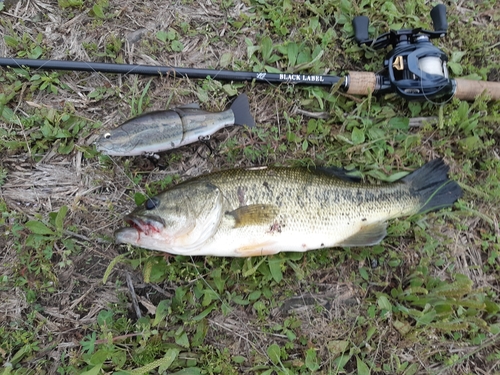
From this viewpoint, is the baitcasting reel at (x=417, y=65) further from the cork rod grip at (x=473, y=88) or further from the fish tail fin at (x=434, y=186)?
the fish tail fin at (x=434, y=186)

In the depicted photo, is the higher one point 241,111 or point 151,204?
point 241,111

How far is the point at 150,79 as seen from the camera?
11.3 feet

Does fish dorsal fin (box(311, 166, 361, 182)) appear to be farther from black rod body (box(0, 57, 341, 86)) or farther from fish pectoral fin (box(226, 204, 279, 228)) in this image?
black rod body (box(0, 57, 341, 86))

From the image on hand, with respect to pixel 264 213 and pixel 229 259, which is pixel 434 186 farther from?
pixel 229 259

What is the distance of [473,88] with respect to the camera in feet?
11.1

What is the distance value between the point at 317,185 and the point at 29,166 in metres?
2.67

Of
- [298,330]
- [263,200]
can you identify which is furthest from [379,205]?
[298,330]

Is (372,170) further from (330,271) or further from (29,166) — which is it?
(29,166)

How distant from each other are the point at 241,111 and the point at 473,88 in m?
2.21

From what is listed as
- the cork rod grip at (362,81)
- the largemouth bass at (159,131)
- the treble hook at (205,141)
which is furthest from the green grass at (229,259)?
the largemouth bass at (159,131)

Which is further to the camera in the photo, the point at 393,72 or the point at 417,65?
the point at 393,72

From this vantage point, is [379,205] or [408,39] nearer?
[379,205]

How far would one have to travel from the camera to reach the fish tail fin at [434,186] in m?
3.23

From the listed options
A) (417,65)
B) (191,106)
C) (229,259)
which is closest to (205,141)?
(191,106)
